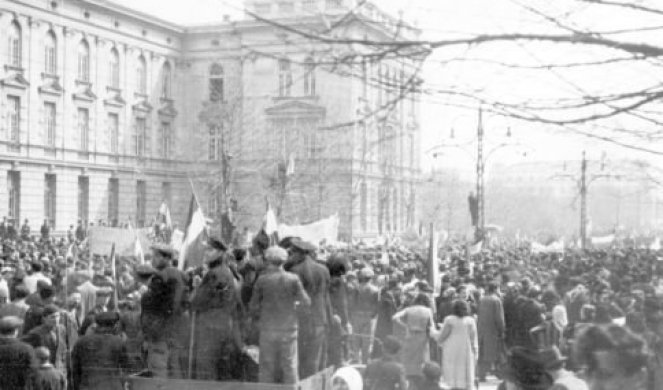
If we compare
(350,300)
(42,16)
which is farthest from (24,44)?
(350,300)

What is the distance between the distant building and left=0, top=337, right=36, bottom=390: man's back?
96.2 feet

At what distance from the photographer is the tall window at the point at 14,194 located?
1690 inches

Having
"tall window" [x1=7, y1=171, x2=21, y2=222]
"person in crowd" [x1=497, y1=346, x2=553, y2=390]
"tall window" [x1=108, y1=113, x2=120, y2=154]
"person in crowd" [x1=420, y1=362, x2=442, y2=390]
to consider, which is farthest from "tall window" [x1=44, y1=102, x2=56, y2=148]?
"person in crowd" [x1=497, y1=346, x2=553, y2=390]

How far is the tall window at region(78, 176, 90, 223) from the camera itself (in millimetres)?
49281

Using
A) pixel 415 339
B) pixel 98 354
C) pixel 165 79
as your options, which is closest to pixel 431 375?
pixel 415 339

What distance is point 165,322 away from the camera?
8.65 m

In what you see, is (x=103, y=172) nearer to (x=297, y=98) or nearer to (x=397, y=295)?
(x=297, y=98)

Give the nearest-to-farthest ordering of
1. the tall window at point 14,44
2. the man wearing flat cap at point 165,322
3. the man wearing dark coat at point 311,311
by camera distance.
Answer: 1. the man wearing flat cap at point 165,322
2. the man wearing dark coat at point 311,311
3. the tall window at point 14,44

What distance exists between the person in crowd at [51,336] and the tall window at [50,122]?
3862 centimetres

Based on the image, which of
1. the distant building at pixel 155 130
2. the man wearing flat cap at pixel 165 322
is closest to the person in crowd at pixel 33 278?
the man wearing flat cap at pixel 165 322

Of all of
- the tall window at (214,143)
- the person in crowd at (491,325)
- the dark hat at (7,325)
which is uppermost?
the tall window at (214,143)

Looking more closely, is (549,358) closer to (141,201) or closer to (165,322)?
(165,322)

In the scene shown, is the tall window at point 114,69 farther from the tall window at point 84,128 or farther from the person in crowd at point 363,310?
the person in crowd at point 363,310

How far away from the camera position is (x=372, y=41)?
14.5 feet
